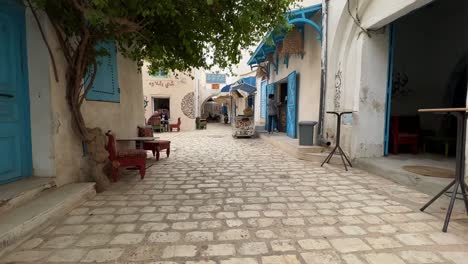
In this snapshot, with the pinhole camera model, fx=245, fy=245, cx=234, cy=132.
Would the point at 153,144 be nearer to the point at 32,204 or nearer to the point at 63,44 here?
the point at 63,44

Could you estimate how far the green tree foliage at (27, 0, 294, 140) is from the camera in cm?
261

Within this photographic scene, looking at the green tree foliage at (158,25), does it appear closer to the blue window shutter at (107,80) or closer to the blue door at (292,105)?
the blue window shutter at (107,80)

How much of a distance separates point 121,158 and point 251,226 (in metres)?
2.47

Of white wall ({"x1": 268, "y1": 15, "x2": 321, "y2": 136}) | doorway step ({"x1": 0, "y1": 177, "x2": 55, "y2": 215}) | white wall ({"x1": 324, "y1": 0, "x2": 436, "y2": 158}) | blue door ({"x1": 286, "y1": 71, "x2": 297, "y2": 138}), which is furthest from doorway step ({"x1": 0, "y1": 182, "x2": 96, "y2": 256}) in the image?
blue door ({"x1": 286, "y1": 71, "x2": 297, "y2": 138})

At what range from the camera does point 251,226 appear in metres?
2.37

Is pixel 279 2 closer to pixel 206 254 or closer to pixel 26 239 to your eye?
pixel 206 254

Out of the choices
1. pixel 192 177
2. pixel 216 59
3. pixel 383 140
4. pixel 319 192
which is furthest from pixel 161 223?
pixel 383 140

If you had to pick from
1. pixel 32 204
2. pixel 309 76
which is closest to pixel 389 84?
pixel 309 76

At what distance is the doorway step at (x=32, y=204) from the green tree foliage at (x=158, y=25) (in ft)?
2.59

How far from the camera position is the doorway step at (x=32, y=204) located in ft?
6.76

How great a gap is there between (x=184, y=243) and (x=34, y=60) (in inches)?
111

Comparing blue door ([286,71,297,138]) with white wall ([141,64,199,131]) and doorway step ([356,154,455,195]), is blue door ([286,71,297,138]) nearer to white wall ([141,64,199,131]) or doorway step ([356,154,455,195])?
doorway step ([356,154,455,195])

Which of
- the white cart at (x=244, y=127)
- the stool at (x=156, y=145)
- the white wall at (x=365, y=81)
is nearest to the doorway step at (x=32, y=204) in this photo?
the stool at (x=156, y=145)

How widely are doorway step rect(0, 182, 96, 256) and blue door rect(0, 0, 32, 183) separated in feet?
0.84
